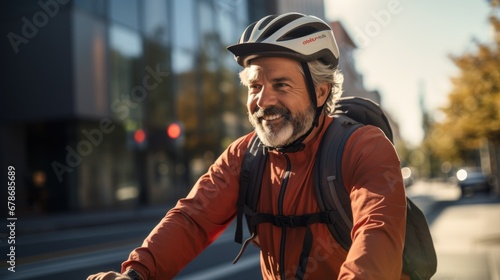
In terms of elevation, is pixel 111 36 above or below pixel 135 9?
below

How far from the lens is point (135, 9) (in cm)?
2367

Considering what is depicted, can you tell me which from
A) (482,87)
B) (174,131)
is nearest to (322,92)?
(482,87)

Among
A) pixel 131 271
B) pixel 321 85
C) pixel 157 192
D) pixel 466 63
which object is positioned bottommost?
pixel 157 192

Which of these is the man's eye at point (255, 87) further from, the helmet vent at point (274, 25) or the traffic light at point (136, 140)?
the traffic light at point (136, 140)

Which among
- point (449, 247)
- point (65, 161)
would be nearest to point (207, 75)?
point (65, 161)

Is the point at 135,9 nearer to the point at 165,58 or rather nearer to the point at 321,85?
the point at 165,58

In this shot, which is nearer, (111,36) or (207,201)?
(207,201)

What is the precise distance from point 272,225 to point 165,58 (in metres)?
24.2

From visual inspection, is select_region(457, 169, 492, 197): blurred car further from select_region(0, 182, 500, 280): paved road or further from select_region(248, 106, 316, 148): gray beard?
select_region(248, 106, 316, 148): gray beard

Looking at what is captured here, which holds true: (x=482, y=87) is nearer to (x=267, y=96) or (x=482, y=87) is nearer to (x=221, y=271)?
(x=221, y=271)

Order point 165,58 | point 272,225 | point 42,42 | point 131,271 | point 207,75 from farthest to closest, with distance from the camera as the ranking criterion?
point 207,75 → point 165,58 → point 42,42 → point 272,225 → point 131,271

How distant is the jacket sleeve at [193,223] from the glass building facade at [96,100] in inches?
662

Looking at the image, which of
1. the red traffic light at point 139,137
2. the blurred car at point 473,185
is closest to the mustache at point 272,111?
the red traffic light at point 139,137

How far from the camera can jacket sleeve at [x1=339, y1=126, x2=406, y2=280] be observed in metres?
1.66
